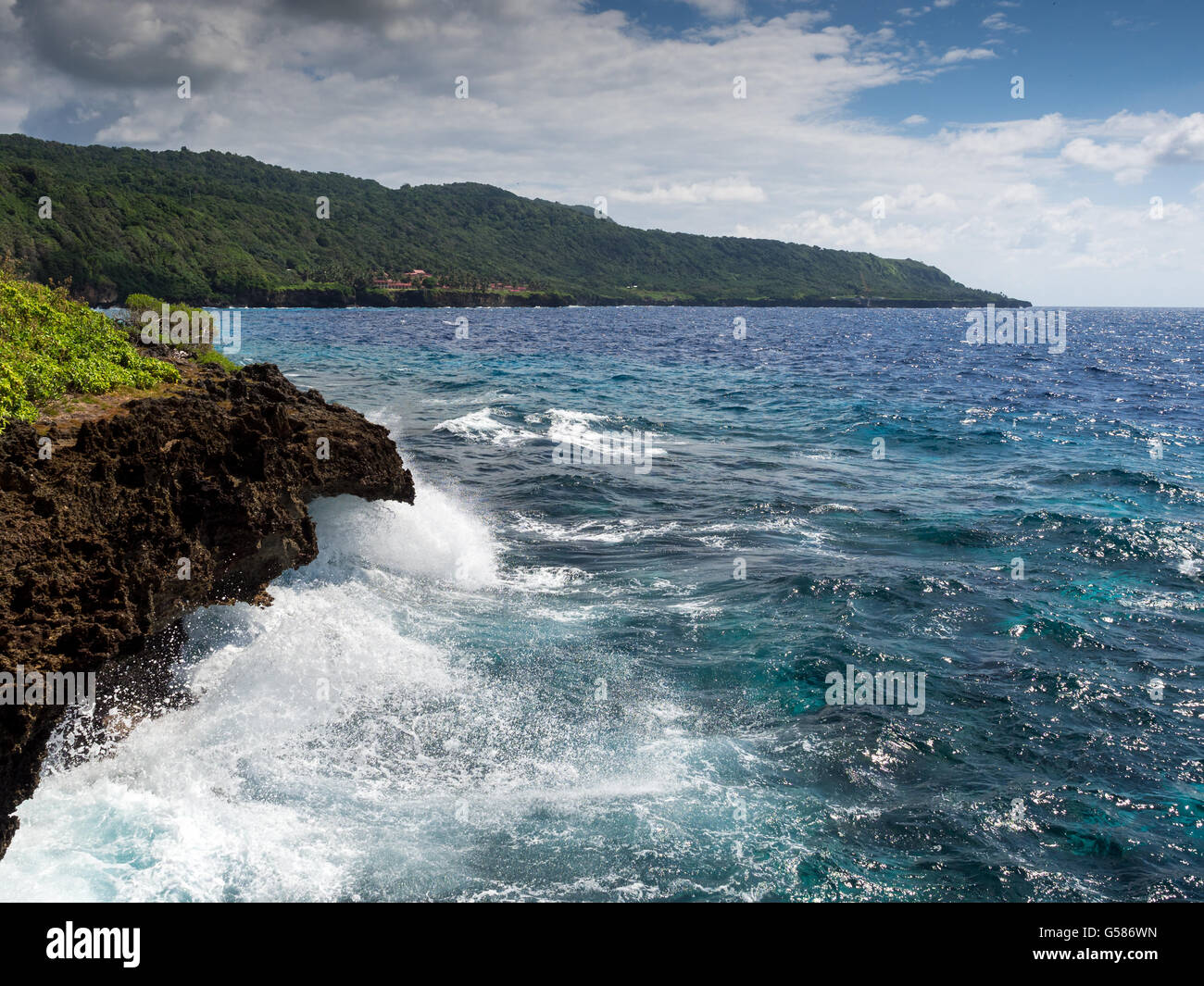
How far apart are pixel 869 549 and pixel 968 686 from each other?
256 inches

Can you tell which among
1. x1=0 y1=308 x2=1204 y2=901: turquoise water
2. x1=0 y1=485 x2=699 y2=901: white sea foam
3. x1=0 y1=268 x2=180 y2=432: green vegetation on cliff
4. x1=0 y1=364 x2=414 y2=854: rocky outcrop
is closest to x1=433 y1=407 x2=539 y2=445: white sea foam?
x1=0 y1=308 x2=1204 y2=901: turquoise water

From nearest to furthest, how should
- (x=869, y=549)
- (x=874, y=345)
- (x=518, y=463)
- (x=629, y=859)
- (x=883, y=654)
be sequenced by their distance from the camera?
(x=629, y=859) → (x=883, y=654) → (x=869, y=549) → (x=518, y=463) → (x=874, y=345)

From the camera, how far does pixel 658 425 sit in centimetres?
3531

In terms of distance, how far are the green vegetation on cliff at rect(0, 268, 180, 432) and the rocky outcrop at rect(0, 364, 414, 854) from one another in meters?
0.62

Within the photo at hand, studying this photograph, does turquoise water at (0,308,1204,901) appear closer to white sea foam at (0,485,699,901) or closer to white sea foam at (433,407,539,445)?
white sea foam at (0,485,699,901)

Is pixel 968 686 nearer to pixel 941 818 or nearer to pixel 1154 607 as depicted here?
pixel 941 818

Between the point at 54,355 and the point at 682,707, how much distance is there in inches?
479

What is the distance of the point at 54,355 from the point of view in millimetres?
13578

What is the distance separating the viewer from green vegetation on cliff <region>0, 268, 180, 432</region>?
38.2 ft

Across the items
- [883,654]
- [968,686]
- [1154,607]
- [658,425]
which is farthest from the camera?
[658,425]

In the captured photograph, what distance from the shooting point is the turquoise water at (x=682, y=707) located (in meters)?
8.54

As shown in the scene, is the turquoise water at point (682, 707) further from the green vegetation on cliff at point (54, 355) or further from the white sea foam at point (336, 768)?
the green vegetation on cliff at point (54, 355)
